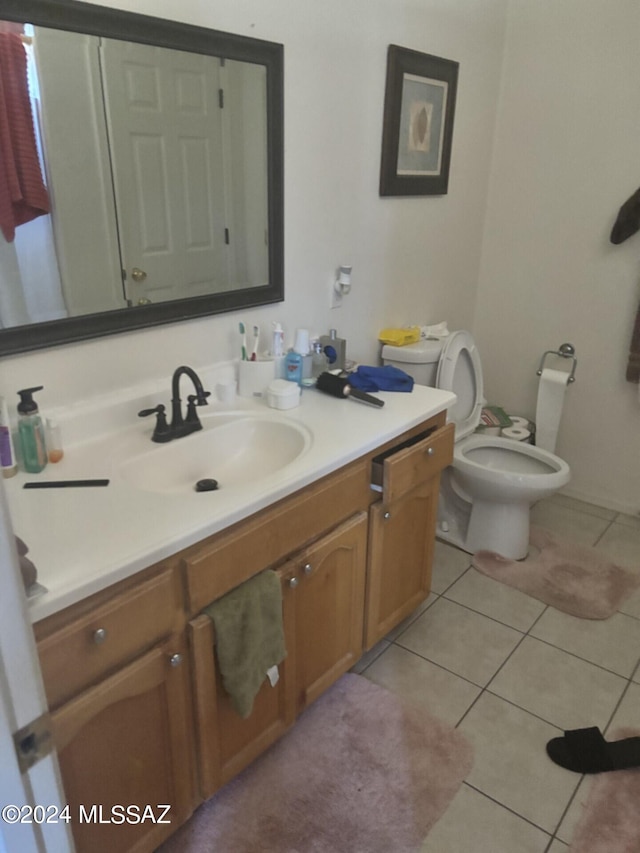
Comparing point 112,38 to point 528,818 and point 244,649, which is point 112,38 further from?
point 528,818

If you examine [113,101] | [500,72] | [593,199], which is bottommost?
[593,199]

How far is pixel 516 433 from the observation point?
274 cm

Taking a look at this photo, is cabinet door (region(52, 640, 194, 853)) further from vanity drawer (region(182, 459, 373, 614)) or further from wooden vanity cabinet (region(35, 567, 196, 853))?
vanity drawer (region(182, 459, 373, 614))

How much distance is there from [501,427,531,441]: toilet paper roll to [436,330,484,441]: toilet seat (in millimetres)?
184

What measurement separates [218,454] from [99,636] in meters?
0.65

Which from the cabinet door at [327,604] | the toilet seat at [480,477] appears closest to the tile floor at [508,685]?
the toilet seat at [480,477]

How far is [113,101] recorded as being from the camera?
1.42 m

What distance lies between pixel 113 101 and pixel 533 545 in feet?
7.12

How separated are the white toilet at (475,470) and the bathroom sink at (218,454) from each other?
86cm

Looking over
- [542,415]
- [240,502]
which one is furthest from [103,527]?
[542,415]

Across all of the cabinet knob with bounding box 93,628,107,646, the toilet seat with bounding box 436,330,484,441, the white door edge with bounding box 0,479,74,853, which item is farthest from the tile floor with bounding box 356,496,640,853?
the white door edge with bounding box 0,479,74,853

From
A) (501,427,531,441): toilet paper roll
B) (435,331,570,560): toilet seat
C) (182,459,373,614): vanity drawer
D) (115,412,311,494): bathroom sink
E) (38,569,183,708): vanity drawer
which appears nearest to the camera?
(38,569,183,708): vanity drawer

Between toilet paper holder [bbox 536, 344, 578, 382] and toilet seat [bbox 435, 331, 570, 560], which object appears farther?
toilet paper holder [bbox 536, 344, 578, 382]

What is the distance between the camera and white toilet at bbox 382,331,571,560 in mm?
2334
